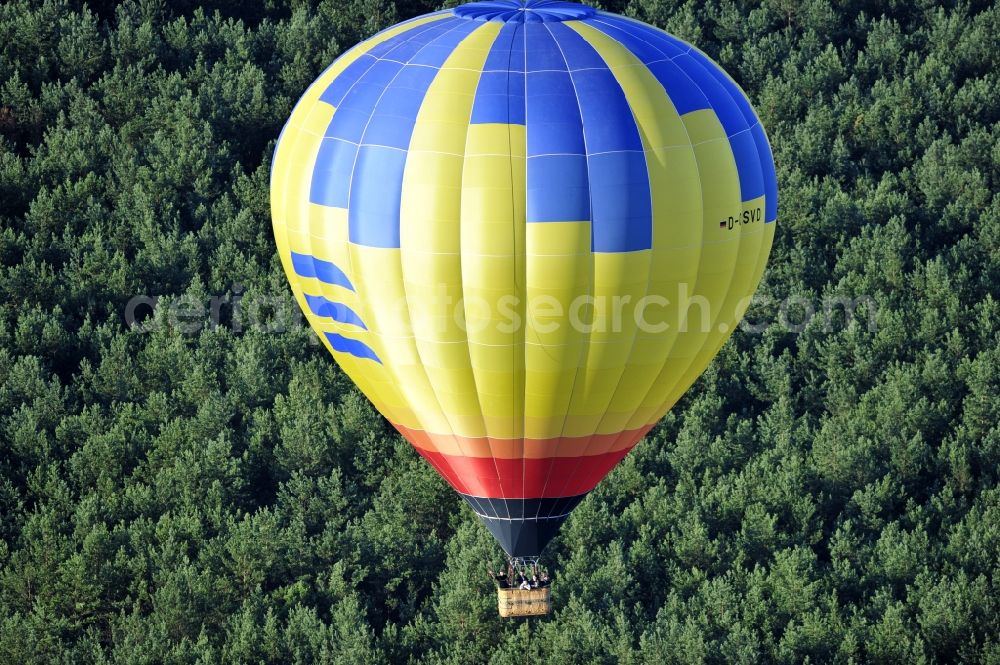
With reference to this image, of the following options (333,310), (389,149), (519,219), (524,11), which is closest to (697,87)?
(524,11)

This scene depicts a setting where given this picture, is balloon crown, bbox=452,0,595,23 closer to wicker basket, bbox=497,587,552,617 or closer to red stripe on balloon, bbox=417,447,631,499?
red stripe on balloon, bbox=417,447,631,499

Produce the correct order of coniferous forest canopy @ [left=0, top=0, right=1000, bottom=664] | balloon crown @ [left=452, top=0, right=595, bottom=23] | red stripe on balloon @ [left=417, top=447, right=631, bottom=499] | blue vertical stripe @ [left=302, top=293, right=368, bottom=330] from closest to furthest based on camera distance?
1. balloon crown @ [left=452, top=0, right=595, bottom=23]
2. blue vertical stripe @ [left=302, top=293, right=368, bottom=330]
3. red stripe on balloon @ [left=417, top=447, right=631, bottom=499]
4. coniferous forest canopy @ [left=0, top=0, right=1000, bottom=664]

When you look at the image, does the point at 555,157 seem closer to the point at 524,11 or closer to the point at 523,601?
the point at 524,11

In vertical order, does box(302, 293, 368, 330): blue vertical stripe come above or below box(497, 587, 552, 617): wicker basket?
above

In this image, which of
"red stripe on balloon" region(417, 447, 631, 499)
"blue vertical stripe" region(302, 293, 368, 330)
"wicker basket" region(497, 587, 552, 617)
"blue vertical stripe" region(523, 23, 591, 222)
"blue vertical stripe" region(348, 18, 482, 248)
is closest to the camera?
"blue vertical stripe" region(523, 23, 591, 222)

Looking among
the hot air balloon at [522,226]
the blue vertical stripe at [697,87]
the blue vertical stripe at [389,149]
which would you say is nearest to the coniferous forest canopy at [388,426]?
the hot air balloon at [522,226]

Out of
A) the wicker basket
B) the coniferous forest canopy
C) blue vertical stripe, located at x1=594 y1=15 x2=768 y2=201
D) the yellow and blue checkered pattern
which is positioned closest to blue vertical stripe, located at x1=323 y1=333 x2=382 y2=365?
the yellow and blue checkered pattern
